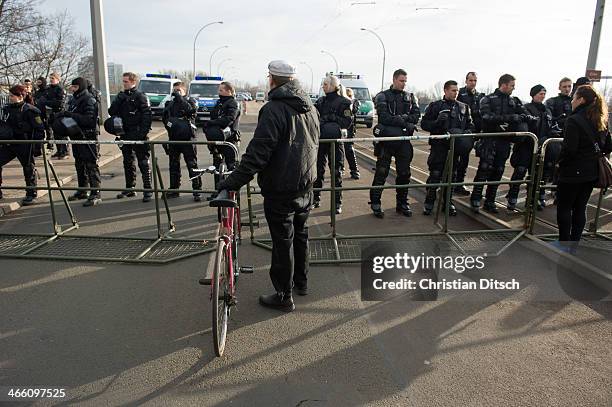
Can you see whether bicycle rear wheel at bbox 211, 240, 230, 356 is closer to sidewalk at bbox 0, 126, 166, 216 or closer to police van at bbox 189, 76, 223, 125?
sidewalk at bbox 0, 126, 166, 216

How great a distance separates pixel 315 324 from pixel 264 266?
1.30 metres

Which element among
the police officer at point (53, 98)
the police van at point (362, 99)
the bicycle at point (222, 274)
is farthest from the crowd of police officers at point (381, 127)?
the police van at point (362, 99)

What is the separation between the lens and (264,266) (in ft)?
15.7

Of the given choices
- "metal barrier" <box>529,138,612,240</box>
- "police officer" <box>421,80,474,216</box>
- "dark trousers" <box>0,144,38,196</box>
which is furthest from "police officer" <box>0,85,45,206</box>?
"metal barrier" <box>529,138,612,240</box>

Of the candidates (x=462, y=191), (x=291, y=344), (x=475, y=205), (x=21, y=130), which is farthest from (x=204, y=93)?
(x=291, y=344)

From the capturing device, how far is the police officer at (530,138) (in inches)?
261

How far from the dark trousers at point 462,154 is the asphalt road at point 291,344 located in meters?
2.27

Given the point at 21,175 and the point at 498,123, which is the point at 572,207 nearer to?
Result: the point at 498,123

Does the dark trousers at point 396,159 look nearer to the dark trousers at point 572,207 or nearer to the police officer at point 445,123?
the police officer at point 445,123

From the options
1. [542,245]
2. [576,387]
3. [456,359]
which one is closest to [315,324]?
[456,359]

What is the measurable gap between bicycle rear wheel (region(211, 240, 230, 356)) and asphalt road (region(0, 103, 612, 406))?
138mm

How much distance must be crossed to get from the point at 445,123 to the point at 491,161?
38.3 inches

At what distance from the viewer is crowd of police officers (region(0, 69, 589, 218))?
21.4ft

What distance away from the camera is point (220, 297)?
322cm
